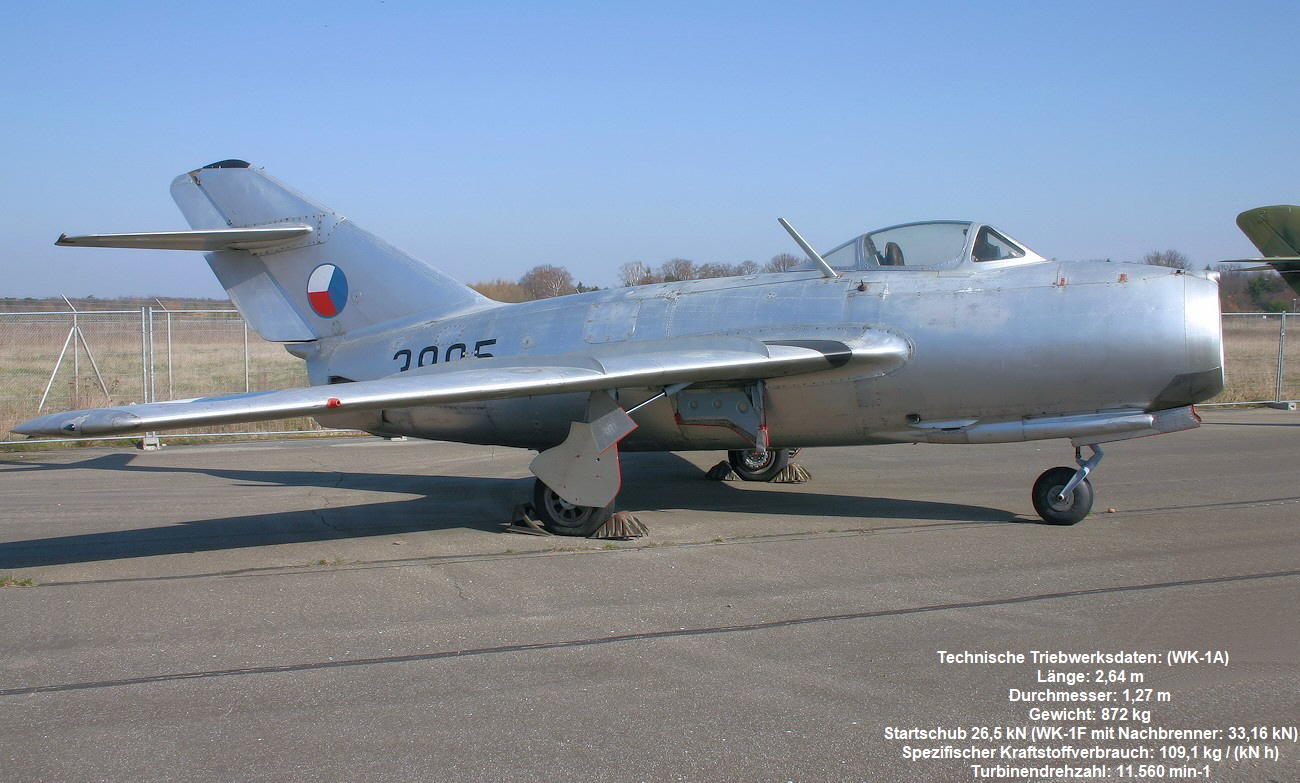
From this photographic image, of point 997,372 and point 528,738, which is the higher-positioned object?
point 997,372

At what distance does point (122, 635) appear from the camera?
6.16 m

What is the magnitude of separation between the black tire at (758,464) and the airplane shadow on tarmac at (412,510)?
0.18 meters

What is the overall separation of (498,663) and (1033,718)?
2.80 meters

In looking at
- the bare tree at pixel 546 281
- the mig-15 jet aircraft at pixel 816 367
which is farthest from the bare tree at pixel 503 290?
the mig-15 jet aircraft at pixel 816 367

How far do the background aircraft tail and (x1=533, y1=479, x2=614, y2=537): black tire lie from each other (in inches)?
134

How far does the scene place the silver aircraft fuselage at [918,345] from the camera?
27.3 feet

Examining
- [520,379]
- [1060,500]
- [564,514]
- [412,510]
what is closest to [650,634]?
[520,379]

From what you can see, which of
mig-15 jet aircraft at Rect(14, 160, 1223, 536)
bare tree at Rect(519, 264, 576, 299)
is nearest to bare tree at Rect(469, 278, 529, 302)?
bare tree at Rect(519, 264, 576, 299)

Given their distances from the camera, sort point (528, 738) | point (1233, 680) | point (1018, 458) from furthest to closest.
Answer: point (1018, 458) → point (1233, 680) → point (528, 738)

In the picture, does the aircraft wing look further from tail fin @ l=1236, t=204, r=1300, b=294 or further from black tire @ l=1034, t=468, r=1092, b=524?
tail fin @ l=1236, t=204, r=1300, b=294

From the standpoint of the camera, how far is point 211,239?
11664mm

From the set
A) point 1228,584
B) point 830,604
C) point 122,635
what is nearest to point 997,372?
point 1228,584

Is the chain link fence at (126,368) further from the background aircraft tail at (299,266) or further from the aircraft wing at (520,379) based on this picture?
the aircraft wing at (520,379)

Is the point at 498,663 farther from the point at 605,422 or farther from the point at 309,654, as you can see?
the point at 605,422
